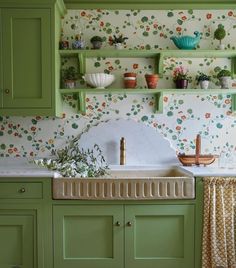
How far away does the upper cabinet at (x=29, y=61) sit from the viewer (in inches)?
114

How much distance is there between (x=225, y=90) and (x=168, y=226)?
118 cm

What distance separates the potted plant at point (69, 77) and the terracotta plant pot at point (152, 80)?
59 cm

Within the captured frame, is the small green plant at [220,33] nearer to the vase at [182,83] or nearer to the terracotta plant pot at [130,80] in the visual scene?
the vase at [182,83]

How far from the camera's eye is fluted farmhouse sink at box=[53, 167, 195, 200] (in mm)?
2602

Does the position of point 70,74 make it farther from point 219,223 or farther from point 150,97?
point 219,223

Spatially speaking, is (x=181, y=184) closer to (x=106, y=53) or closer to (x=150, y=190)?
(x=150, y=190)

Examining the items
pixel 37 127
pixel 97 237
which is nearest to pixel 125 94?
pixel 37 127

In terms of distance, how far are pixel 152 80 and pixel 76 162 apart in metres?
0.89

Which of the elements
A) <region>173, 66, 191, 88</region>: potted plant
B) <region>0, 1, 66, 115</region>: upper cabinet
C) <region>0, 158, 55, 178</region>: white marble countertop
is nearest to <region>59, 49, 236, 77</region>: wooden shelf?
<region>173, 66, 191, 88</region>: potted plant

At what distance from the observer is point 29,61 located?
2900 mm

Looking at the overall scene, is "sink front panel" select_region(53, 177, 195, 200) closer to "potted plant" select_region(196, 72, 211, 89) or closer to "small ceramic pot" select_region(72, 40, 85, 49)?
"potted plant" select_region(196, 72, 211, 89)

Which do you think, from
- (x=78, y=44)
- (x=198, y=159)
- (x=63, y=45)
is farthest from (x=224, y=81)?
(x=63, y=45)

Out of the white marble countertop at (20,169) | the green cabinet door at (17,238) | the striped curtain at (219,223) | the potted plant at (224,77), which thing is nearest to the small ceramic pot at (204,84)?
the potted plant at (224,77)

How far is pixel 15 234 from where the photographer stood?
2.66 m
